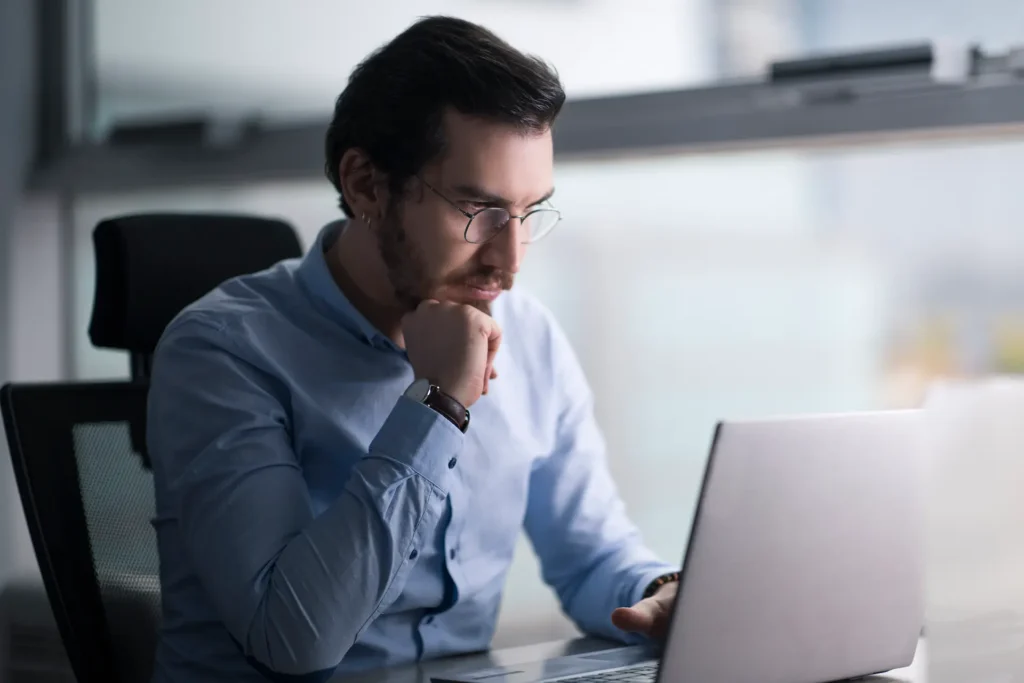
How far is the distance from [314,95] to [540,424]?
1.28 m

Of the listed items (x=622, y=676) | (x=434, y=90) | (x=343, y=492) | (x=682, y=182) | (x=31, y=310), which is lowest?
(x=31, y=310)

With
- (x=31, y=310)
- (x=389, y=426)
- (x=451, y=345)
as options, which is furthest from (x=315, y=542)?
(x=31, y=310)

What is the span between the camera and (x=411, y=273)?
4.48ft

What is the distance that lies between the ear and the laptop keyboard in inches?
23.9

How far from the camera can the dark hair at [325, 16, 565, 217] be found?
4.33 ft

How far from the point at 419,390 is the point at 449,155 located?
0.28m

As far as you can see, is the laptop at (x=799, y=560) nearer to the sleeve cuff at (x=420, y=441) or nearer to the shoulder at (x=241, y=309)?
the sleeve cuff at (x=420, y=441)

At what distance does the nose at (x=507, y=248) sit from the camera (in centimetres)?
134

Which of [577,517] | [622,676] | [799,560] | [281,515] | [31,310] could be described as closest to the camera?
[799,560]

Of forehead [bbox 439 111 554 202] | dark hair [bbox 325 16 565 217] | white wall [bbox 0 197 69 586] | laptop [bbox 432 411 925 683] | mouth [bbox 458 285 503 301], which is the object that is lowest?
white wall [bbox 0 197 69 586]

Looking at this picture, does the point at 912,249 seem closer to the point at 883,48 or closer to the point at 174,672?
the point at 883,48

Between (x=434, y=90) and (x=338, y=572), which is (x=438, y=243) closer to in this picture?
(x=434, y=90)

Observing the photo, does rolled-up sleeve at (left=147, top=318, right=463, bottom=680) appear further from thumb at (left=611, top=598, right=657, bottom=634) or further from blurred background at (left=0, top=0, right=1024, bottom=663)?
blurred background at (left=0, top=0, right=1024, bottom=663)

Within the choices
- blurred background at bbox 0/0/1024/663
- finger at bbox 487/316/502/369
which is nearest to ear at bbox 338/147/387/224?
finger at bbox 487/316/502/369
